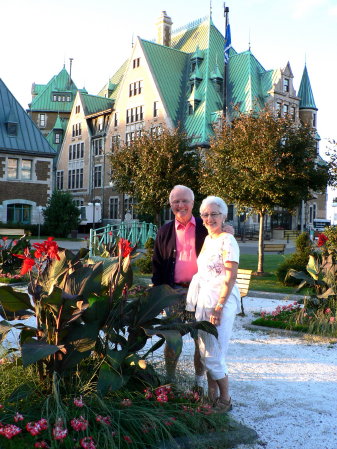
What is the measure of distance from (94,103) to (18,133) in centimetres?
2088

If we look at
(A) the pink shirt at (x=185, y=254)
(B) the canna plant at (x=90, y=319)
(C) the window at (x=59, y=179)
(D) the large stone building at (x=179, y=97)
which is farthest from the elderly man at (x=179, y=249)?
(C) the window at (x=59, y=179)

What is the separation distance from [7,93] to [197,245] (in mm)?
40563

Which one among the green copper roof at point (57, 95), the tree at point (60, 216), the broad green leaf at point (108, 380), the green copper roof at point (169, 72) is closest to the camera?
the broad green leaf at point (108, 380)

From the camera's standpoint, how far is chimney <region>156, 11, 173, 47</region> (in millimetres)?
57875

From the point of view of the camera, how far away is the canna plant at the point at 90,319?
12.4 ft

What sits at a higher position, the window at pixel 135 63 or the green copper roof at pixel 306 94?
the window at pixel 135 63

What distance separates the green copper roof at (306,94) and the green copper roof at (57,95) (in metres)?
34.5

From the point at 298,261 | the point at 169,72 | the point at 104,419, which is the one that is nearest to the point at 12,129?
the point at 169,72

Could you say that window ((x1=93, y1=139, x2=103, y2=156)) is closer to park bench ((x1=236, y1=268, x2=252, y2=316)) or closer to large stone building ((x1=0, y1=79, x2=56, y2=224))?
large stone building ((x1=0, y1=79, x2=56, y2=224))

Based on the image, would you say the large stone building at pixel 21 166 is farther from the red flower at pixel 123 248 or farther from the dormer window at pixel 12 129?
the red flower at pixel 123 248

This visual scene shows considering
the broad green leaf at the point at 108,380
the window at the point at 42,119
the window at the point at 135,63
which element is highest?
the window at the point at 135,63

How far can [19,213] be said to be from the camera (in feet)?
137

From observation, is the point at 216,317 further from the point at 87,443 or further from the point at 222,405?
the point at 87,443

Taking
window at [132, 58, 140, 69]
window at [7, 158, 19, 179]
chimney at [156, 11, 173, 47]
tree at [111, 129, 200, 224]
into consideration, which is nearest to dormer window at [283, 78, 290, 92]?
chimney at [156, 11, 173, 47]
